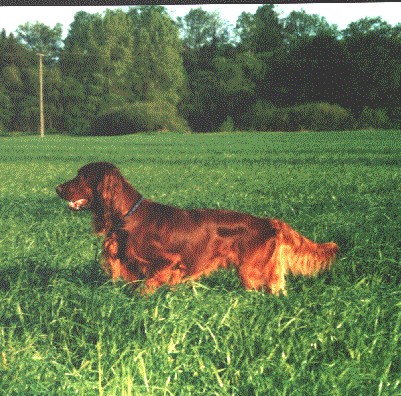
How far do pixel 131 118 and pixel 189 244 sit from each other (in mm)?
12932

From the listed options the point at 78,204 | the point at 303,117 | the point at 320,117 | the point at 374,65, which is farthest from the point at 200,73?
the point at 78,204

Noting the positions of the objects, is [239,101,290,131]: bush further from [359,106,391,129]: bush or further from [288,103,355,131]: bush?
[359,106,391,129]: bush

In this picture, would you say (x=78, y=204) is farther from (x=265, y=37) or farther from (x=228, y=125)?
(x=228, y=125)

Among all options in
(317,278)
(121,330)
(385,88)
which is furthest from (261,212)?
(385,88)

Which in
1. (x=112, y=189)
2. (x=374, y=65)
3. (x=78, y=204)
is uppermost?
(x=374, y=65)

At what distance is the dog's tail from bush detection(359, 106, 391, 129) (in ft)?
115

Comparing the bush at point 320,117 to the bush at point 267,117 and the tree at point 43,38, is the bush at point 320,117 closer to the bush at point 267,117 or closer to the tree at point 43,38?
the bush at point 267,117

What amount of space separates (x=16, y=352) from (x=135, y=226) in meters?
1.47

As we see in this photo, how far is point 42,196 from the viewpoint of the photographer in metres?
9.23

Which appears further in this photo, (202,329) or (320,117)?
(320,117)

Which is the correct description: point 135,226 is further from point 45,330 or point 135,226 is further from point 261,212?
point 261,212

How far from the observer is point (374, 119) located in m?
37.3

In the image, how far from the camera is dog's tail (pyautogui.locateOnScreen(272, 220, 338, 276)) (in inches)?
157

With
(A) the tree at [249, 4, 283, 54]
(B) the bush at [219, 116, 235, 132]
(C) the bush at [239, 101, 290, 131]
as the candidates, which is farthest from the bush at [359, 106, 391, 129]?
(A) the tree at [249, 4, 283, 54]
